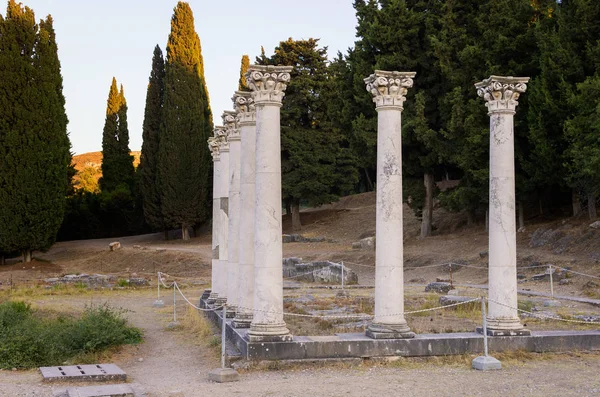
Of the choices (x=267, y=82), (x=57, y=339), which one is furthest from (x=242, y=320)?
(x=267, y=82)

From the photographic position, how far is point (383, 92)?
13430 millimetres

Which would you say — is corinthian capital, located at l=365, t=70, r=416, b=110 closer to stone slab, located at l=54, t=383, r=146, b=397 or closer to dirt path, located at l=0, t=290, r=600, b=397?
dirt path, located at l=0, t=290, r=600, b=397

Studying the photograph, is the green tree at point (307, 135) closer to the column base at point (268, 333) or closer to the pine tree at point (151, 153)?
the pine tree at point (151, 153)

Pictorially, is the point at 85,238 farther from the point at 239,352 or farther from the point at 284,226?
the point at 239,352

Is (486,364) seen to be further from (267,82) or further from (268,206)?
(267,82)

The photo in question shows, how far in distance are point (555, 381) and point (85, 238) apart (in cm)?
5295

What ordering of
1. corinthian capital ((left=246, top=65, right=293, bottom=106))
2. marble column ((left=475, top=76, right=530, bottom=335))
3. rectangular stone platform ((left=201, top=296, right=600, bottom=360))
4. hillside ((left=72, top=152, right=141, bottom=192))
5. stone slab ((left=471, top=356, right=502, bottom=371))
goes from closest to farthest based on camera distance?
stone slab ((left=471, top=356, right=502, bottom=371)) < rectangular stone platform ((left=201, top=296, right=600, bottom=360)) < corinthian capital ((left=246, top=65, right=293, bottom=106)) < marble column ((left=475, top=76, right=530, bottom=335)) < hillside ((left=72, top=152, right=141, bottom=192))

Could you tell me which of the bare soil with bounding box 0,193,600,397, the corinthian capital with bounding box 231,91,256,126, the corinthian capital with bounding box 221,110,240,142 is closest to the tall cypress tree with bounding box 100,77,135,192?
the bare soil with bounding box 0,193,600,397

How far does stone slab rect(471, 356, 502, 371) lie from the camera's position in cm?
1186

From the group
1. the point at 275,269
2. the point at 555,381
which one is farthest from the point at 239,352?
the point at 555,381

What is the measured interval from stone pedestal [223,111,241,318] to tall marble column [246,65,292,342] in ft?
12.8

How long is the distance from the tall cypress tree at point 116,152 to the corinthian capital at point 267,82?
161 feet

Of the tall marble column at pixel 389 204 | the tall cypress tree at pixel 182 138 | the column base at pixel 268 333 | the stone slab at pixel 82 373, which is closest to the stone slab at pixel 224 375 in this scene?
the column base at pixel 268 333

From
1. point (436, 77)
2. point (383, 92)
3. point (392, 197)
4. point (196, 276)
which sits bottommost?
point (196, 276)
